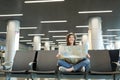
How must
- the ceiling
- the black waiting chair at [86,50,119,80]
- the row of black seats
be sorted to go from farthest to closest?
the ceiling < the black waiting chair at [86,50,119,80] < the row of black seats

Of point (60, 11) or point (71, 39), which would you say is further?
point (60, 11)

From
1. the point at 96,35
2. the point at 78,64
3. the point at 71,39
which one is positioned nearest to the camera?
the point at 78,64

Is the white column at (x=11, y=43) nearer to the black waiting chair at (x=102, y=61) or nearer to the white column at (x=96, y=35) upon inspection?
the white column at (x=96, y=35)

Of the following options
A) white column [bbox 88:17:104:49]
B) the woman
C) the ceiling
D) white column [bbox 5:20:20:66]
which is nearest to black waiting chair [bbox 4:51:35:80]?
the woman

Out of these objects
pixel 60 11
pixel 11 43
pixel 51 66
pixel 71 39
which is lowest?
pixel 51 66

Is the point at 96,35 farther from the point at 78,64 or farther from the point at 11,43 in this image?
the point at 78,64

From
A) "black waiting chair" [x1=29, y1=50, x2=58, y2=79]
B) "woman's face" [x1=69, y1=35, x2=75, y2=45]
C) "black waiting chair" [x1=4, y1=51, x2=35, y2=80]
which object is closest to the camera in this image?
"woman's face" [x1=69, y1=35, x2=75, y2=45]

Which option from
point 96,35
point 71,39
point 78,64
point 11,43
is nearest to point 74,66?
point 78,64

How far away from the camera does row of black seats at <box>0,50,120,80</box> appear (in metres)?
4.51

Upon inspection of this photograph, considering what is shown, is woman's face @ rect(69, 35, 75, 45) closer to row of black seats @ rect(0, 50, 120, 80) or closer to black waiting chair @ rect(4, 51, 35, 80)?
row of black seats @ rect(0, 50, 120, 80)

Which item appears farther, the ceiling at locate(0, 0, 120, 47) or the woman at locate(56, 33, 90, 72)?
the ceiling at locate(0, 0, 120, 47)

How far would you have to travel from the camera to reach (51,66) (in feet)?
16.6

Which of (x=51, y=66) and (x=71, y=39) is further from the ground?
(x=71, y=39)

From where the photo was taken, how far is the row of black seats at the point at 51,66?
178 inches
